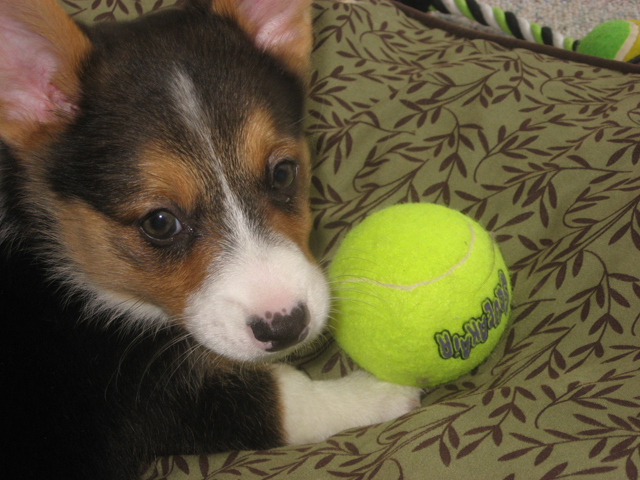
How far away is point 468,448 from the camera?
1755 mm

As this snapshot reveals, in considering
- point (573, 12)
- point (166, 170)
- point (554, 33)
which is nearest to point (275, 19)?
point (166, 170)

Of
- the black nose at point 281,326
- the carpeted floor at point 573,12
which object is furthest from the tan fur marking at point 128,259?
the carpeted floor at point 573,12

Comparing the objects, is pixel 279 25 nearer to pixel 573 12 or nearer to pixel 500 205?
pixel 500 205

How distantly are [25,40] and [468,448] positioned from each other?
183 cm

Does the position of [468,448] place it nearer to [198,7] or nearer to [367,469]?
[367,469]

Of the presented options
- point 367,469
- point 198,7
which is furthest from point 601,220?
point 198,7

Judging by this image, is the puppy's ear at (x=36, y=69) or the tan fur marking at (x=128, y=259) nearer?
the puppy's ear at (x=36, y=69)

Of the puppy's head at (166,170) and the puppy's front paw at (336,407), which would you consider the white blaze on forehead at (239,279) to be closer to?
the puppy's head at (166,170)

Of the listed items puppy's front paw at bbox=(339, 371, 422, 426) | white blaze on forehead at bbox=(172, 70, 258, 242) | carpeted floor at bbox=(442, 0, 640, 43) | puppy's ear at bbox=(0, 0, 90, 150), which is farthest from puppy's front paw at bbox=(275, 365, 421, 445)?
carpeted floor at bbox=(442, 0, 640, 43)

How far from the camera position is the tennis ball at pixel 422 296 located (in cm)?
206

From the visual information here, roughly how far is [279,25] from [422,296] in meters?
1.20

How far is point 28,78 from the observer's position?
2.01 m

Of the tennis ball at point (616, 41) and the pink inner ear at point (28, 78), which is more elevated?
the pink inner ear at point (28, 78)

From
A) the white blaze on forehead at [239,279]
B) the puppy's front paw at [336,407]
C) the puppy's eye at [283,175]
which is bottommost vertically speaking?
the puppy's front paw at [336,407]
